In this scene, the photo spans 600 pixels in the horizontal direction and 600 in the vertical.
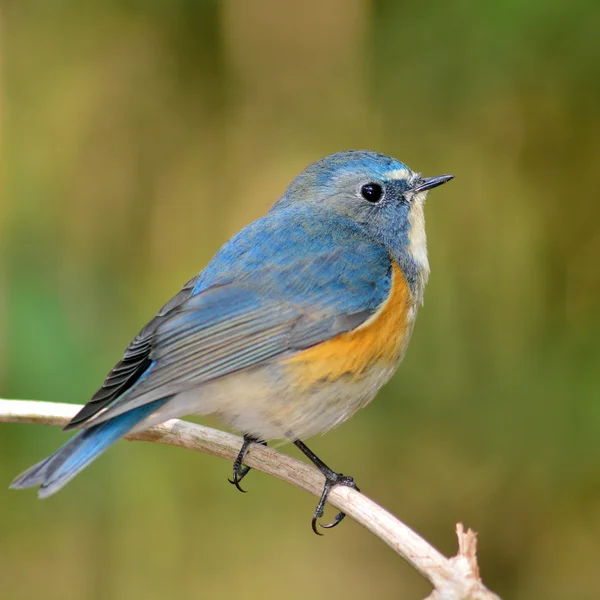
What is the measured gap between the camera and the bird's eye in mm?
3842

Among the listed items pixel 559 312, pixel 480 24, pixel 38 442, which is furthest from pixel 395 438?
pixel 480 24

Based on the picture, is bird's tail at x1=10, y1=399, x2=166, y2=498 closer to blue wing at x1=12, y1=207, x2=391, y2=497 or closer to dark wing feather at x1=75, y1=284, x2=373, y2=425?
blue wing at x1=12, y1=207, x2=391, y2=497

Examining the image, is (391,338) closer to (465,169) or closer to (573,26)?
(465,169)

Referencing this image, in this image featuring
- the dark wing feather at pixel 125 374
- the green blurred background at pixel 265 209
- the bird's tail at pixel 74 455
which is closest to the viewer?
the bird's tail at pixel 74 455

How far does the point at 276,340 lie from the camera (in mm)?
3262

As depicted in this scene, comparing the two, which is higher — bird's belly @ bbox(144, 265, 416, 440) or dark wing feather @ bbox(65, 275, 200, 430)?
dark wing feather @ bbox(65, 275, 200, 430)

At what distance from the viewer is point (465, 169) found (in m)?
4.71

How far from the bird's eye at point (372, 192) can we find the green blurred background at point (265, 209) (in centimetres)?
88

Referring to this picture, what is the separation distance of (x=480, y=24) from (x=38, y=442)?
8.81ft

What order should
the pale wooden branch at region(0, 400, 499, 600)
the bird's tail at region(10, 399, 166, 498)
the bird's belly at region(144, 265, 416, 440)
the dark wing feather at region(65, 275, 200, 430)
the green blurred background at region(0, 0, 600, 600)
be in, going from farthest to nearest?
the green blurred background at region(0, 0, 600, 600) → the bird's belly at region(144, 265, 416, 440) → the dark wing feather at region(65, 275, 200, 430) → the bird's tail at region(10, 399, 166, 498) → the pale wooden branch at region(0, 400, 499, 600)

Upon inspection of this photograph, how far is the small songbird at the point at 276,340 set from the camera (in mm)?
3080

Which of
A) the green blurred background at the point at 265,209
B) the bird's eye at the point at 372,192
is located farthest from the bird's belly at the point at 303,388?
the green blurred background at the point at 265,209

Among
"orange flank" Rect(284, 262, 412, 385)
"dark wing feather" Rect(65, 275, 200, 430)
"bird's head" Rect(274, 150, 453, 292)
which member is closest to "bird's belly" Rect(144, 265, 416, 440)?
"orange flank" Rect(284, 262, 412, 385)

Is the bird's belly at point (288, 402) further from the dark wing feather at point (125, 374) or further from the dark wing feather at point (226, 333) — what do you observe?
the dark wing feather at point (125, 374)
